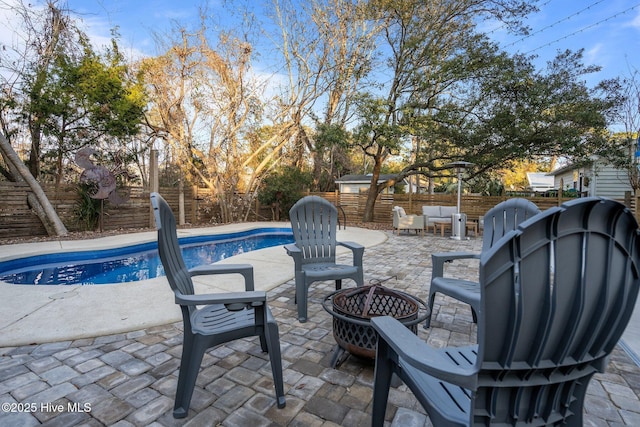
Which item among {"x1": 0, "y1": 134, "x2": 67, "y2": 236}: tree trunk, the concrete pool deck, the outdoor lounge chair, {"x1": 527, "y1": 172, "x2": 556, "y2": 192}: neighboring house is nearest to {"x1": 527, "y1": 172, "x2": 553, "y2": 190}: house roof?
{"x1": 527, "y1": 172, "x2": 556, "y2": 192}: neighboring house

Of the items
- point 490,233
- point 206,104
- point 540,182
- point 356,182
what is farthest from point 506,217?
point 540,182

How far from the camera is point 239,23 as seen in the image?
34.9 feet

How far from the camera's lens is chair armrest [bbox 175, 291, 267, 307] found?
147 cm

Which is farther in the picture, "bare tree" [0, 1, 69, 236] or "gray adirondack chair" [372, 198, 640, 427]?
"bare tree" [0, 1, 69, 236]

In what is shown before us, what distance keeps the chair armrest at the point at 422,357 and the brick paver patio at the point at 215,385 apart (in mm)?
673

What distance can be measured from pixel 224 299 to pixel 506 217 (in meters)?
2.31

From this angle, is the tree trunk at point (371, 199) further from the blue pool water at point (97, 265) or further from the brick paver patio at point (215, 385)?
the brick paver patio at point (215, 385)

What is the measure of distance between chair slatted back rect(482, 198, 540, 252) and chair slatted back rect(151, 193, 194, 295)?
236 cm

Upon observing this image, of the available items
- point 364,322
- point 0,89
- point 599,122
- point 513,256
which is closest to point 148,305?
point 364,322

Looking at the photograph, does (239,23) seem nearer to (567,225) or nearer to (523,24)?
(523,24)

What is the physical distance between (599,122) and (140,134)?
13750mm

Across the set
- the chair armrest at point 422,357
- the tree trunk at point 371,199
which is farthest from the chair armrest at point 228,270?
the tree trunk at point 371,199

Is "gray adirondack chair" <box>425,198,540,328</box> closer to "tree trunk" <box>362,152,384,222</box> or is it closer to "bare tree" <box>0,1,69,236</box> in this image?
"bare tree" <box>0,1,69,236</box>

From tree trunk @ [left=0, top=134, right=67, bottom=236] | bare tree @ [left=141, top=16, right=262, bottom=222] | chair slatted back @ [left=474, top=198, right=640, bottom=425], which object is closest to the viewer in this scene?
chair slatted back @ [left=474, top=198, right=640, bottom=425]
